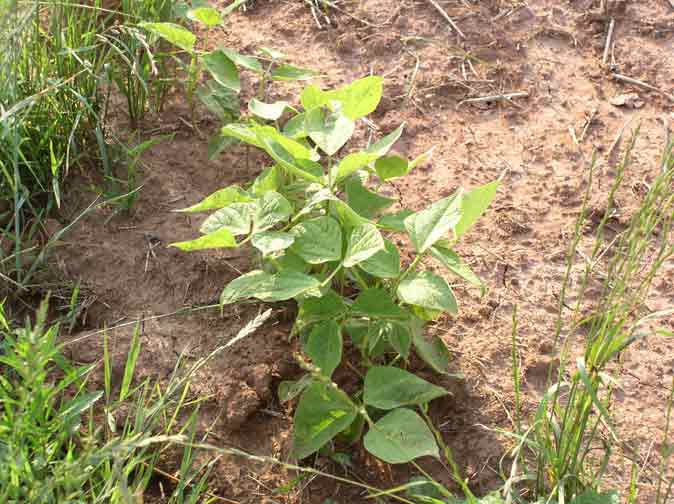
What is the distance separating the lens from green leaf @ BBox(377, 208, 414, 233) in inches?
68.1

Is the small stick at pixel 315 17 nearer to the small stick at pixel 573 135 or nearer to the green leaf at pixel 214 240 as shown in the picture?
the small stick at pixel 573 135

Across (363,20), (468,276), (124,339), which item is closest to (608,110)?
(363,20)

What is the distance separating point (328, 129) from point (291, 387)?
57 cm

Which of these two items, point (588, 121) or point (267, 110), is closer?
point (267, 110)

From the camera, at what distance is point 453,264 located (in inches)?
64.5

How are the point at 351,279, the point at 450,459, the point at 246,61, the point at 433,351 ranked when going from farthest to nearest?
the point at 246,61 → the point at 351,279 → the point at 433,351 → the point at 450,459

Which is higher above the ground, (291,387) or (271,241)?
(271,241)

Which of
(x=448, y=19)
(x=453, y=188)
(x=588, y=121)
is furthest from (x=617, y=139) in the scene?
(x=448, y=19)

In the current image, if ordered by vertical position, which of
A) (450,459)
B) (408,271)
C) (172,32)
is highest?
(172,32)

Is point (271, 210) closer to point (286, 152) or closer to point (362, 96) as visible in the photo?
point (286, 152)

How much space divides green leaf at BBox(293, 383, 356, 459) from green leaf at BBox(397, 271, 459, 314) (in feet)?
0.75

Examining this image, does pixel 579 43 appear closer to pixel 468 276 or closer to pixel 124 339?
pixel 468 276

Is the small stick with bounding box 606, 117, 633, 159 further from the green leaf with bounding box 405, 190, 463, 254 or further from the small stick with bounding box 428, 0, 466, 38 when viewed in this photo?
the green leaf with bounding box 405, 190, 463, 254

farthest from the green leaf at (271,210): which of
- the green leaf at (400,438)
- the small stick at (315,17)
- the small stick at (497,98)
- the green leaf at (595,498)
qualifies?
the small stick at (315,17)
